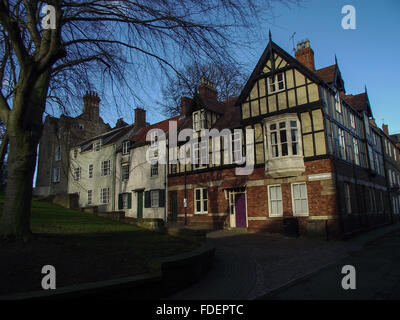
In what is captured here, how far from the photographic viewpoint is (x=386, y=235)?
17375 millimetres

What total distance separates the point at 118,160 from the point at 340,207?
70.5ft

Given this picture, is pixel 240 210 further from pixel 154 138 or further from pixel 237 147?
pixel 154 138

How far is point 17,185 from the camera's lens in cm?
695

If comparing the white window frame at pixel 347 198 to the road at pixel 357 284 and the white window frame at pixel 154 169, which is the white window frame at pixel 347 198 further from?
the white window frame at pixel 154 169

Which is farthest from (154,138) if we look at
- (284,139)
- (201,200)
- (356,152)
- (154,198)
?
(356,152)

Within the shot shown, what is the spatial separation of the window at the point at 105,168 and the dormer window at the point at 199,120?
12071 millimetres

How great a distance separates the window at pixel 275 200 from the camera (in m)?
17.2

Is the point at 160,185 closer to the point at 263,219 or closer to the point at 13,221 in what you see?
the point at 263,219

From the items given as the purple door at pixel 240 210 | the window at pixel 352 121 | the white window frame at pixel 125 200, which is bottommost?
the purple door at pixel 240 210

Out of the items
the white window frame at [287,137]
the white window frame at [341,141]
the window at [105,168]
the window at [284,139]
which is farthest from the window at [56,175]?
the white window frame at [341,141]

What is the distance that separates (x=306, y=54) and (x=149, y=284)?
20.1 metres

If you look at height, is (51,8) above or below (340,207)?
above

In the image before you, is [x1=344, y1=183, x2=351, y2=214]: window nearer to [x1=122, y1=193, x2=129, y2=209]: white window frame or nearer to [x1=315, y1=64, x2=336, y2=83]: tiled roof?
[x1=315, y1=64, x2=336, y2=83]: tiled roof
